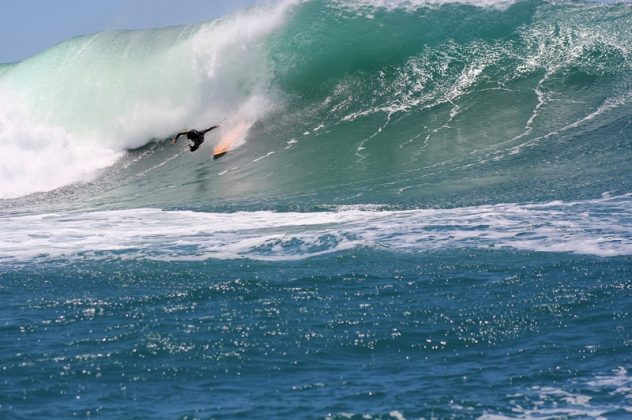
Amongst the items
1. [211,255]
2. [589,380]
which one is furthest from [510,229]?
[589,380]

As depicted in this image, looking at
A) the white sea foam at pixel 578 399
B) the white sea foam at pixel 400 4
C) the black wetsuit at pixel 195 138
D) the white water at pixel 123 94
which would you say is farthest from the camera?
the white sea foam at pixel 400 4

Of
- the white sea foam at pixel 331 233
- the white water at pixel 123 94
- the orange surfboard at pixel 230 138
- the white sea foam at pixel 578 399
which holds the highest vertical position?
the white water at pixel 123 94

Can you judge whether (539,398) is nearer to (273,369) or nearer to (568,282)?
(273,369)

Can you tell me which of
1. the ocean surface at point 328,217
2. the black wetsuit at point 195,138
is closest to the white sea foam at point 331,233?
the ocean surface at point 328,217

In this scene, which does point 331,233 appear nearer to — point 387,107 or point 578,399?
point 578,399

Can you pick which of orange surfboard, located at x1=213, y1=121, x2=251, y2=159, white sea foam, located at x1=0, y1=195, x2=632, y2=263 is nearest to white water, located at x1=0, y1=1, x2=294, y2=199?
orange surfboard, located at x1=213, y1=121, x2=251, y2=159

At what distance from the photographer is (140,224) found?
1364 cm

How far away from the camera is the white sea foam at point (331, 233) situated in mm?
10602

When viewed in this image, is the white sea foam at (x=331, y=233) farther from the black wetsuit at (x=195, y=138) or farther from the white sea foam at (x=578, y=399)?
the black wetsuit at (x=195, y=138)

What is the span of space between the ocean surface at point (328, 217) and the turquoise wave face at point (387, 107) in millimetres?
78

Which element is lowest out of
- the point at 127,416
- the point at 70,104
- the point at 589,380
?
the point at 589,380

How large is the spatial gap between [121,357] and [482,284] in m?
3.55

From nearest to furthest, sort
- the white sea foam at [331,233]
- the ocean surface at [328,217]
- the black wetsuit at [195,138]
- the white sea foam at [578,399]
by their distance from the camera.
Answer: the white sea foam at [578,399]
the ocean surface at [328,217]
the white sea foam at [331,233]
the black wetsuit at [195,138]

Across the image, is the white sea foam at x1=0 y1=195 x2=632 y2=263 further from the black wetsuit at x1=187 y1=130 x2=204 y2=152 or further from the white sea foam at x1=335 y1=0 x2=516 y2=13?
the white sea foam at x1=335 y1=0 x2=516 y2=13
